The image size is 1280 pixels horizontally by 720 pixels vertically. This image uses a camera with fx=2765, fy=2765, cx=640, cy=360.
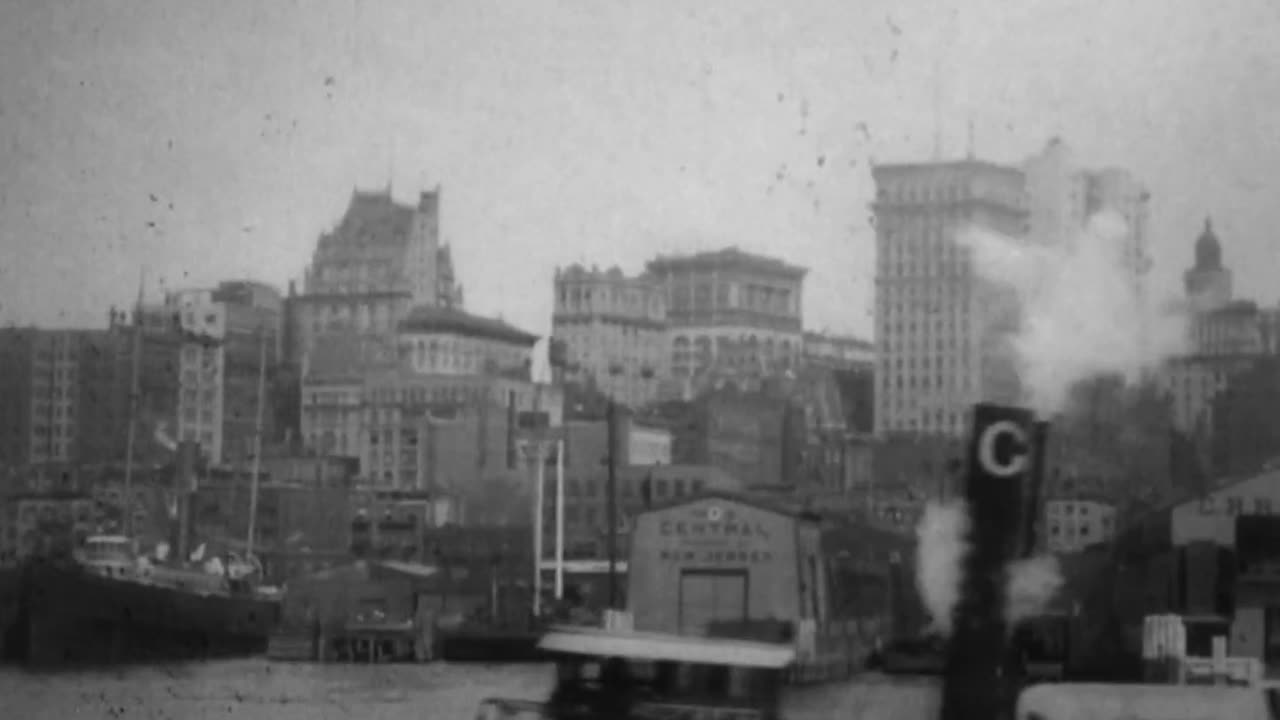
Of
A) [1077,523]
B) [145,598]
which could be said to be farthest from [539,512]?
[1077,523]

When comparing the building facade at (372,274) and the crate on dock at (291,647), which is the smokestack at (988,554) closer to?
the building facade at (372,274)

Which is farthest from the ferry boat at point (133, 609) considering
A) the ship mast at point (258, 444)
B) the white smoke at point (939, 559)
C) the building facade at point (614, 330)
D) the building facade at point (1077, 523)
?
the building facade at point (1077, 523)

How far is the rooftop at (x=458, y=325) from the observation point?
17.3 m

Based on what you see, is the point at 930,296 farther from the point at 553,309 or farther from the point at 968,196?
the point at 553,309

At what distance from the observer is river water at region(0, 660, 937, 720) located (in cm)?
1426

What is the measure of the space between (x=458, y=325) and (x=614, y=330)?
3.79ft

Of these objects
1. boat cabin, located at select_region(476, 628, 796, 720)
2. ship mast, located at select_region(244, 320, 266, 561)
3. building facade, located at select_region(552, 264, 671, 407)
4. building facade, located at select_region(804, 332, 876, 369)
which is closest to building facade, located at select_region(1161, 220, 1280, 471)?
building facade, located at select_region(804, 332, 876, 369)

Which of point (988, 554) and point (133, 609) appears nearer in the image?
point (988, 554)

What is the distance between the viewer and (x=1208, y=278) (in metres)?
13.7

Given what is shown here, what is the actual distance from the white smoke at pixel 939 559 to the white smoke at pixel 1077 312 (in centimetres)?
81

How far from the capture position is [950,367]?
47.8ft

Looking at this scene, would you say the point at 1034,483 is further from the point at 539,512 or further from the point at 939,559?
the point at 539,512

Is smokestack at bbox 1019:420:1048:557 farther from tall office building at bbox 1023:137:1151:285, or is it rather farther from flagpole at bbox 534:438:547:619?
flagpole at bbox 534:438:547:619

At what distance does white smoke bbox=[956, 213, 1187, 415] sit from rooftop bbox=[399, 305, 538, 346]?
437 centimetres
